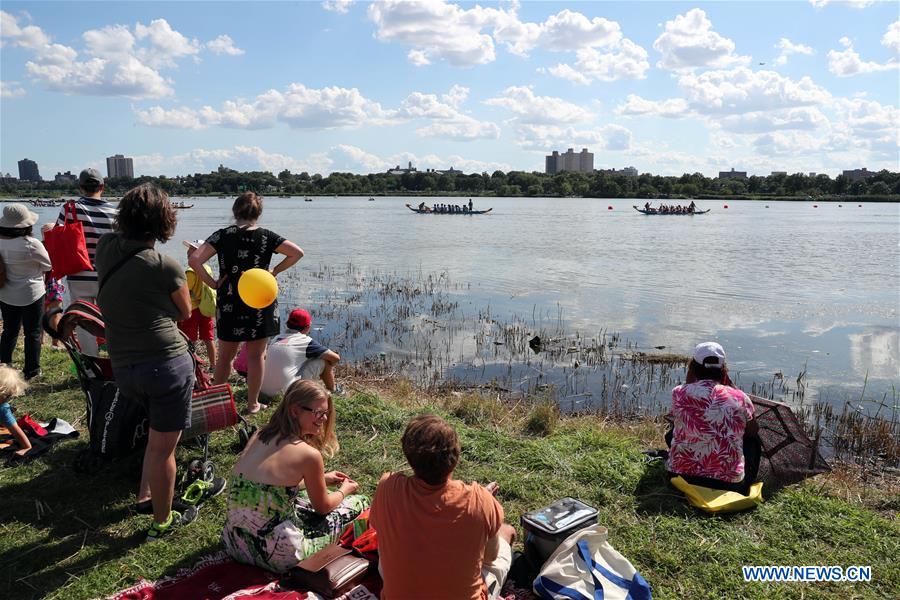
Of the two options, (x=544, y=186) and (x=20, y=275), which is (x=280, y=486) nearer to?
(x=20, y=275)

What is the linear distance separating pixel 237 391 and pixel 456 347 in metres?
5.76

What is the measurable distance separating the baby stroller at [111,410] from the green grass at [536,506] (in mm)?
231

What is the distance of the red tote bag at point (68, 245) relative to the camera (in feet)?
18.2

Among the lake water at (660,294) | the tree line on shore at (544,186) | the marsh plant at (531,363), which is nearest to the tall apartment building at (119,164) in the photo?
the tree line on shore at (544,186)

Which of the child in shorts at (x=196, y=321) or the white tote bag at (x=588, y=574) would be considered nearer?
the white tote bag at (x=588, y=574)

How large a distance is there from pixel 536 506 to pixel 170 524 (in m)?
2.36

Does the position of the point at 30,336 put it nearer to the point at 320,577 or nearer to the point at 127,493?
the point at 127,493

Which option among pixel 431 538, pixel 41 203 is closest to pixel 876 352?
pixel 431 538

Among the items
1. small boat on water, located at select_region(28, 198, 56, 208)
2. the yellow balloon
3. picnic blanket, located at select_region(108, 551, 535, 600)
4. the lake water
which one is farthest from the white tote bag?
small boat on water, located at select_region(28, 198, 56, 208)

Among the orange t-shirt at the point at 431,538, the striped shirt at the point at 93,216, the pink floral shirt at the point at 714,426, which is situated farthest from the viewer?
the striped shirt at the point at 93,216

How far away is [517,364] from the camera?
1055 cm

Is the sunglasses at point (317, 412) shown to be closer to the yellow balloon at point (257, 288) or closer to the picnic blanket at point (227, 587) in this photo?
the picnic blanket at point (227, 587)

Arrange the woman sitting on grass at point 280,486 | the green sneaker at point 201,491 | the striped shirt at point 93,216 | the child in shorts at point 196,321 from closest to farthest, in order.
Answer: the woman sitting on grass at point 280,486, the green sneaker at point 201,491, the striped shirt at point 93,216, the child in shorts at point 196,321

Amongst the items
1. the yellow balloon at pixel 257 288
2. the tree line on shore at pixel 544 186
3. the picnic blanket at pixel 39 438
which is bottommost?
the picnic blanket at pixel 39 438
